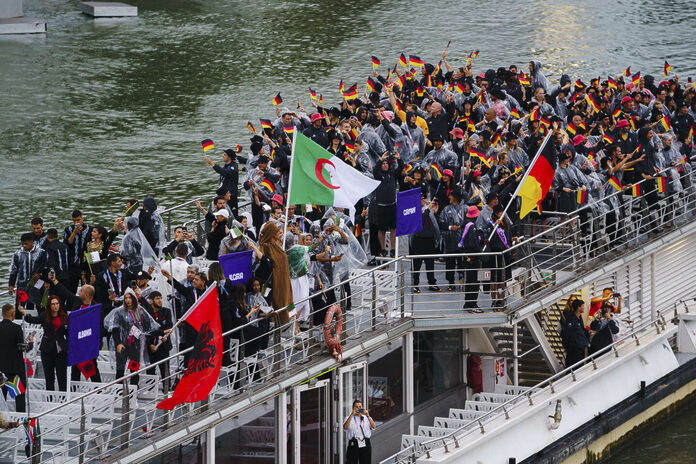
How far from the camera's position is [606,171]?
28.7 meters

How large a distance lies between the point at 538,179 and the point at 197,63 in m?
40.4

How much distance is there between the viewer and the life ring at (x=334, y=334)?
73.2 ft

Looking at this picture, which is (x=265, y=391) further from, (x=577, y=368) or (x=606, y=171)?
(x=606, y=171)

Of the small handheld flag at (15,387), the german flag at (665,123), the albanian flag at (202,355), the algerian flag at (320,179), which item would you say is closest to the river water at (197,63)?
the german flag at (665,123)

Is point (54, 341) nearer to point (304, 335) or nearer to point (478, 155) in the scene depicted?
point (304, 335)

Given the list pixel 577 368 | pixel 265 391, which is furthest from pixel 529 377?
pixel 265 391

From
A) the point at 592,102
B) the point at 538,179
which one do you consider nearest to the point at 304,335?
the point at 538,179

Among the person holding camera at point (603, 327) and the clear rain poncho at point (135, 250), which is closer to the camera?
the clear rain poncho at point (135, 250)

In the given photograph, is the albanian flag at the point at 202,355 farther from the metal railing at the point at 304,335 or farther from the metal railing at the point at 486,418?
the metal railing at the point at 486,418

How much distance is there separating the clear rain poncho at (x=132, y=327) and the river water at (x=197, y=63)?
68.8ft

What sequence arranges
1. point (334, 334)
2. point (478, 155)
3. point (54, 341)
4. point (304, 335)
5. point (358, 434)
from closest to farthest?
point (54, 341)
point (334, 334)
point (304, 335)
point (358, 434)
point (478, 155)

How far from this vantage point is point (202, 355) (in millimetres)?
19406

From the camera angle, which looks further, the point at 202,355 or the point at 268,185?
the point at 268,185

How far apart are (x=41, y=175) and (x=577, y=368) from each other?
2616 centimetres
